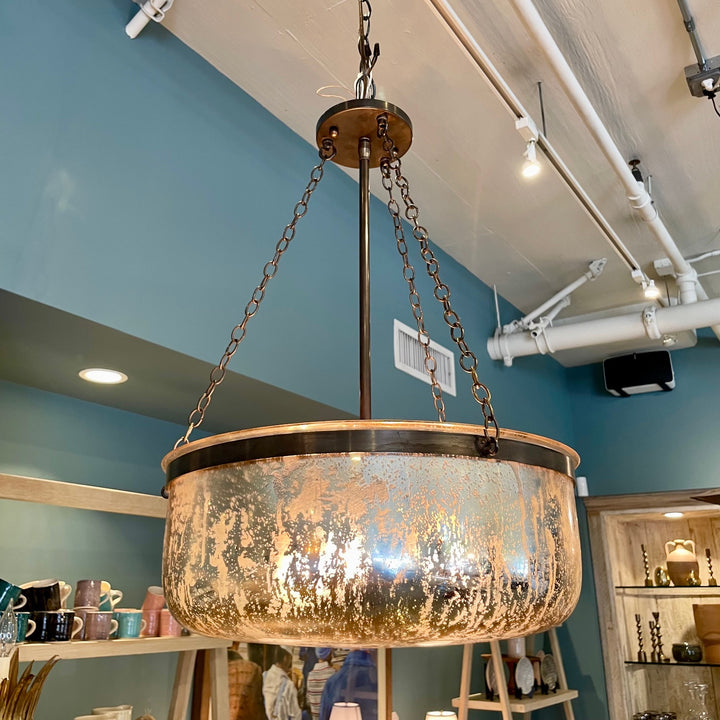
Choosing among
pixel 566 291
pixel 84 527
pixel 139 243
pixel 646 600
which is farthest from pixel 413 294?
pixel 646 600

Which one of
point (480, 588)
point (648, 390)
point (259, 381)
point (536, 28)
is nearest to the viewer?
point (480, 588)

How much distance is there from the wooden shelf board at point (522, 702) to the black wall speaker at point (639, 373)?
5.98 feet

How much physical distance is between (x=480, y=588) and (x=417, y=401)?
2.41 meters

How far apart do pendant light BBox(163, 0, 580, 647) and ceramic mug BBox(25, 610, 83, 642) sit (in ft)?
3.77

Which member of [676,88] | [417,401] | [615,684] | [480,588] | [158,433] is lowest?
[615,684]

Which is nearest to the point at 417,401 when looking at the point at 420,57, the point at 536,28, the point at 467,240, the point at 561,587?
the point at 467,240

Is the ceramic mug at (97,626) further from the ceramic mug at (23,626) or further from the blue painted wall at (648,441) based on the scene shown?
the blue painted wall at (648,441)

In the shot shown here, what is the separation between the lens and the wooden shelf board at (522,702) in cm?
288

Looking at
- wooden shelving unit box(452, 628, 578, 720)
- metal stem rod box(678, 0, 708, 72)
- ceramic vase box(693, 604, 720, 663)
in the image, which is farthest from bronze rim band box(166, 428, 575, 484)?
ceramic vase box(693, 604, 720, 663)

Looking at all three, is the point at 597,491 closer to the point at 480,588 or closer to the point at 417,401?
the point at 417,401

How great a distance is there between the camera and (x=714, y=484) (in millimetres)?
3928

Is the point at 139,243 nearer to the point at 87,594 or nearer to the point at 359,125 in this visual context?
the point at 87,594

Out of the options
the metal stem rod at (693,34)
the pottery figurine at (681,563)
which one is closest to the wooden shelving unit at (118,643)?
the metal stem rod at (693,34)

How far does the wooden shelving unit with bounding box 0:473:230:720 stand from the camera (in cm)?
151
